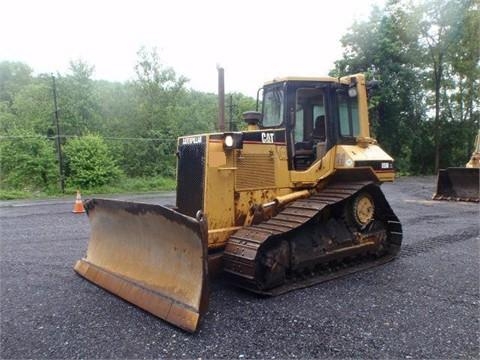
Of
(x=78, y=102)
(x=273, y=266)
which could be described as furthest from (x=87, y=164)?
(x=273, y=266)

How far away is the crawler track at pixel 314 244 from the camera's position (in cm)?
450

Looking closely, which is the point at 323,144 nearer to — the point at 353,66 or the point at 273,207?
the point at 273,207

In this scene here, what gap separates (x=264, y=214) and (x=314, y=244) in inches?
28.2

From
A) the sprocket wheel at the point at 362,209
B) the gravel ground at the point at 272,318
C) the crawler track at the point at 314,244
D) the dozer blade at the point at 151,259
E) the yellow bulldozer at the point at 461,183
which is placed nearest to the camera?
the gravel ground at the point at 272,318

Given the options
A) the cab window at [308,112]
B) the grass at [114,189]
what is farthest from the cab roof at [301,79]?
the grass at [114,189]

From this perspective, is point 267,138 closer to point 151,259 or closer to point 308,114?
point 308,114

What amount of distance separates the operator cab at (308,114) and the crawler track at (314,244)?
0.60m

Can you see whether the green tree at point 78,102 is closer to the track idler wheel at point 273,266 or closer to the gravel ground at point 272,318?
the gravel ground at point 272,318

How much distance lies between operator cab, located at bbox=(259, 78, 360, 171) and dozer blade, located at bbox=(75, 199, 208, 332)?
2046 millimetres

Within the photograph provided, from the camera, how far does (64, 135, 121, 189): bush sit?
55.7 feet

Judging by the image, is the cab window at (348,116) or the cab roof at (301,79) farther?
the cab window at (348,116)

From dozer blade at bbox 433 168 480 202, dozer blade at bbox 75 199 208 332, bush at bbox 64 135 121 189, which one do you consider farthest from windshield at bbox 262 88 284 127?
bush at bbox 64 135 121 189

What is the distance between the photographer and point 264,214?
5164 mm

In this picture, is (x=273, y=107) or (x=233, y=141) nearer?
(x=233, y=141)
